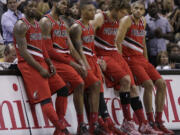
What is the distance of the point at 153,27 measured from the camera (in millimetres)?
13320

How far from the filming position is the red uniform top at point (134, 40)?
9906 mm

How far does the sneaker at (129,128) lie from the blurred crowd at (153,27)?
2.24 metres

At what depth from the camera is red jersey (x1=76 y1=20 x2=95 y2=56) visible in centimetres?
918

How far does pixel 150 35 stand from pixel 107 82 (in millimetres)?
3730

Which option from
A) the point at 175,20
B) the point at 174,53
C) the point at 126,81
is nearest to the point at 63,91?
the point at 126,81

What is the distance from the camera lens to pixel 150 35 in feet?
43.4

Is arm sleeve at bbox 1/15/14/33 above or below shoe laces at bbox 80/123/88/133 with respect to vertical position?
above

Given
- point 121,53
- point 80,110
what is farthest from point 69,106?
point 121,53

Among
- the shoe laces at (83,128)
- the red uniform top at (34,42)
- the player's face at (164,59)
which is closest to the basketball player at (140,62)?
the shoe laces at (83,128)

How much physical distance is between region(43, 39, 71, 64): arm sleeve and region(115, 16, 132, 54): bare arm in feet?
3.67

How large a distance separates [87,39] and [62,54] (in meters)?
0.53

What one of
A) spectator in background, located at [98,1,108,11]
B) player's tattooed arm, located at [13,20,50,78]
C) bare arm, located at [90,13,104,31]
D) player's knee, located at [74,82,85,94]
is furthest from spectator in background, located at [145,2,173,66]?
player's tattooed arm, located at [13,20,50,78]

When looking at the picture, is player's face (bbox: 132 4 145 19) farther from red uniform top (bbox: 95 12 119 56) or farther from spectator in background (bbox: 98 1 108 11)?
spectator in background (bbox: 98 1 108 11)

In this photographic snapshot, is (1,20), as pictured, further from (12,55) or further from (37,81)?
(37,81)
